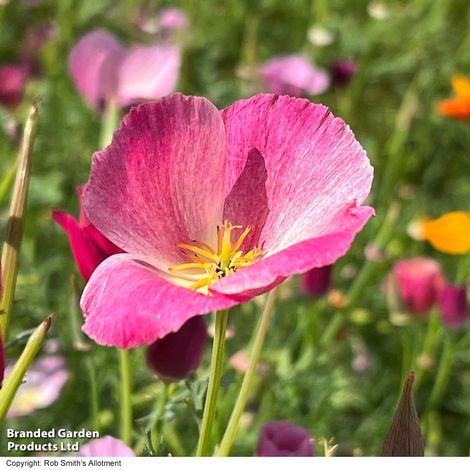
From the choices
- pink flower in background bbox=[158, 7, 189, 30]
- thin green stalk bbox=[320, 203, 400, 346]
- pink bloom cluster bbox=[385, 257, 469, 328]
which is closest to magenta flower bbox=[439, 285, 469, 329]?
pink bloom cluster bbox=[385, 257, 469, 328]

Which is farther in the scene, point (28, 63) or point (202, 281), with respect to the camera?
point (28, 63)

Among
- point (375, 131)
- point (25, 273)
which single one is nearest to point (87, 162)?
point (25, 273)

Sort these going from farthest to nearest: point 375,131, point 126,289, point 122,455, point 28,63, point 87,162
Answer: point 375,131 < point 28,63 < point 87,162 < point 122,455 < point 126,289

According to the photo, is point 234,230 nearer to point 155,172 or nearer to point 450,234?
point 155,172

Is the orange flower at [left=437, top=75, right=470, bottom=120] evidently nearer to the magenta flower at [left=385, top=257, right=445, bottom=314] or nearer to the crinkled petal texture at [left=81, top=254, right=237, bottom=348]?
the magenta flower at [left=385, top=257, right=445, bottom=314]

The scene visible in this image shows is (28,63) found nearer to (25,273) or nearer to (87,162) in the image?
(87,162)

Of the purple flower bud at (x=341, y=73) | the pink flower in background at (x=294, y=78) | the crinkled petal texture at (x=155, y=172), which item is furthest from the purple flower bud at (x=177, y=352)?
the purple flower bud at (x=341, y=73)
